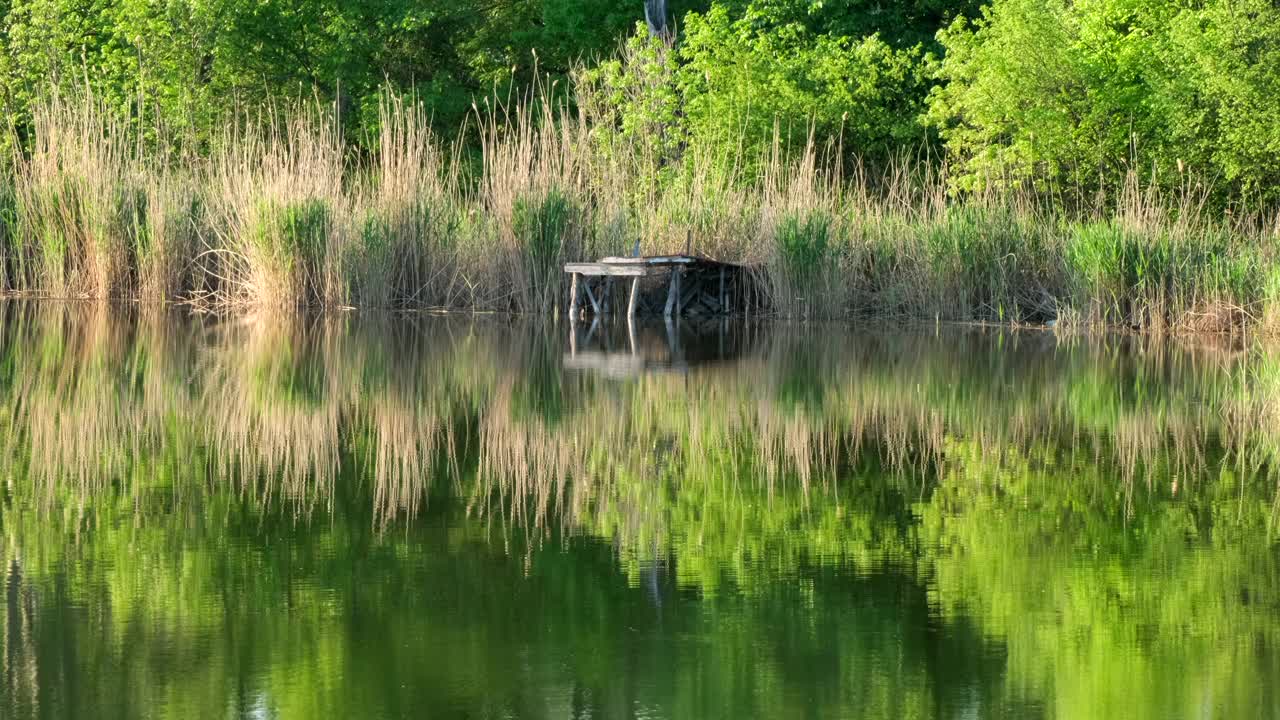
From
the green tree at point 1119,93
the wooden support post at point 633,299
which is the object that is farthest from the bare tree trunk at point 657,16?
the wooden support post at point 633,299

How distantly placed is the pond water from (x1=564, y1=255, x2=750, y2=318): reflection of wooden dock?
5.67 m

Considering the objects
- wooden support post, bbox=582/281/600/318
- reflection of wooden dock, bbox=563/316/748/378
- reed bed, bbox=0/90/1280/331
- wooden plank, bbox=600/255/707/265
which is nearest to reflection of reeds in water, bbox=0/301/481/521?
reflection of wooden dock, bbox=563/316/748/378

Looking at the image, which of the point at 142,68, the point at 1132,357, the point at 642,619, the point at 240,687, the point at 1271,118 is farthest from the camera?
the point at 142,68

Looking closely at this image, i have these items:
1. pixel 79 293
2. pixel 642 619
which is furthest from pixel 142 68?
pixel 642 619

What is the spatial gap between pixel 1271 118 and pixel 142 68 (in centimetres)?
1885

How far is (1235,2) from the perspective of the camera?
18844mm

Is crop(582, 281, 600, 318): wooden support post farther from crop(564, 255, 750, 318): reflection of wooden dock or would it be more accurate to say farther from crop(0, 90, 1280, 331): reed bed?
crop(0, 90, 1280, 331): reed bed

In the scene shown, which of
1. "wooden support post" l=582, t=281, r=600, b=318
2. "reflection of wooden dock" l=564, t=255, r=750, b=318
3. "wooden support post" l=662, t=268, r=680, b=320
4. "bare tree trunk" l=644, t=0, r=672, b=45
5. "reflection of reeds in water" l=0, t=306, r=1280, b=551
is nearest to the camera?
"reflection of reeds in water" l=0, t=306, r=1280, b=551

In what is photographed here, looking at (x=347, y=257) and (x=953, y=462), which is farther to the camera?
(x=347, y=257)

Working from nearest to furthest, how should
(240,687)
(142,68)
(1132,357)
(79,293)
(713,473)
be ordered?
(240,687), (713,473), (1132,357), (79,293), (142,68)

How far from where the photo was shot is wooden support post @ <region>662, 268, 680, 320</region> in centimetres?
1731

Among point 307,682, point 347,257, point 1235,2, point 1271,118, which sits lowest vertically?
point 307,682

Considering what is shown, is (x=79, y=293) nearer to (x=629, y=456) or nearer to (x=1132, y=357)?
(x=1132, y=357)

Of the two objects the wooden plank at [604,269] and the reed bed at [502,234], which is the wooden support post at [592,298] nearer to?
the reed bed at [502,234]
